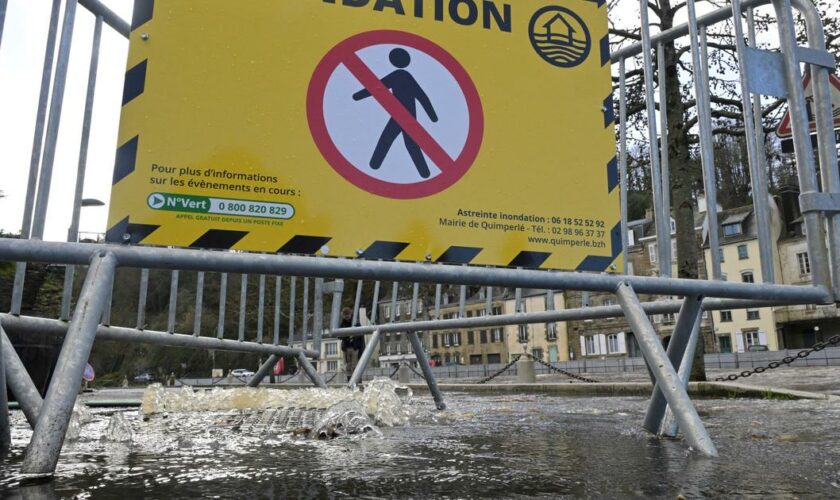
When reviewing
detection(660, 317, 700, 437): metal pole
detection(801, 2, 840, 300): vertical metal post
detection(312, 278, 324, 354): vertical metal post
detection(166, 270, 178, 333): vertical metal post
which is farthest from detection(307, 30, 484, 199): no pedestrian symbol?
detection(312, 278, 324, 354): vertical metal post

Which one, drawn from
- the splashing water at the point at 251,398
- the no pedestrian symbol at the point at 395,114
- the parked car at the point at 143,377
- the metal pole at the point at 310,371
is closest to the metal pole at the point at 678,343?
the no pedestrian symbol at the point at 395,114

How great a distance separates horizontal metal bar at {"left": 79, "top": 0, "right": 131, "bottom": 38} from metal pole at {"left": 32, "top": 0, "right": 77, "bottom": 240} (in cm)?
28

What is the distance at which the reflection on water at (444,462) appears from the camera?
173 centimetres

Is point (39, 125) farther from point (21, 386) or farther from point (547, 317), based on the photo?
point (547, 317)

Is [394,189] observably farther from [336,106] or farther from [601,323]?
[601,323]

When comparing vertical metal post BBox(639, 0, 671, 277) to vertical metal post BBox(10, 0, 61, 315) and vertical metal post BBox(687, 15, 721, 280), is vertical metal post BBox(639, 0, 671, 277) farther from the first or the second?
vertical metal post BBox(10, 0, 61, 315)

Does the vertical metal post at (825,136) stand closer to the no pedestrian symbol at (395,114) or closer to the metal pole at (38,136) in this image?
the no pedestrian symbol at (395,114)

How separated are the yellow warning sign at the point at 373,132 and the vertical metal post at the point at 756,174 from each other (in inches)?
25.8

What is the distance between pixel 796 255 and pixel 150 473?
5663cm

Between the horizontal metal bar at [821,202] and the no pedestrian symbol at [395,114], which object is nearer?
the no pedestrian symbol at [395,114]

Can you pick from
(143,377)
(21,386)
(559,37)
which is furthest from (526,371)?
(143,377)

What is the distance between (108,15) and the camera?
280 cm

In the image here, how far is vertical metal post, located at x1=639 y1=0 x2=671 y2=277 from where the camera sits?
2964 millimetres

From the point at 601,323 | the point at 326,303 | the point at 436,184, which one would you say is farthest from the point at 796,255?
the point at 436,184
